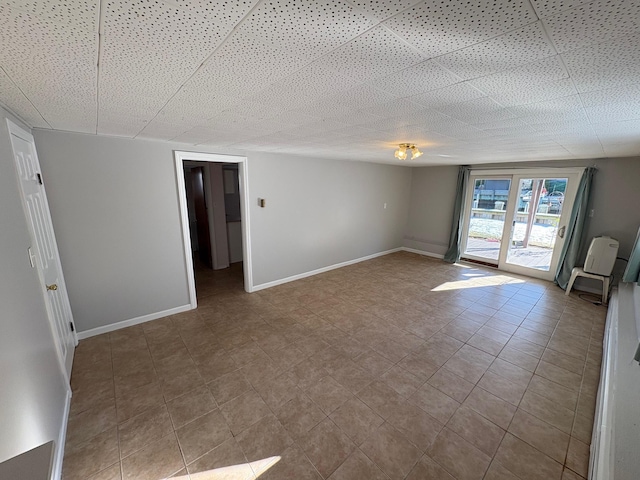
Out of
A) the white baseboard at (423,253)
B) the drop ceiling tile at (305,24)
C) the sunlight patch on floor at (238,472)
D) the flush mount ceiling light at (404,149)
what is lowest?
the sunlight patch on floor at (238,472)

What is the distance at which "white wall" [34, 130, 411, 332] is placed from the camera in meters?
2.49

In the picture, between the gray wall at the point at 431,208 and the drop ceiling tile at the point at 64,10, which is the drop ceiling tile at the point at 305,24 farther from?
the gray wall at the point at 431,208

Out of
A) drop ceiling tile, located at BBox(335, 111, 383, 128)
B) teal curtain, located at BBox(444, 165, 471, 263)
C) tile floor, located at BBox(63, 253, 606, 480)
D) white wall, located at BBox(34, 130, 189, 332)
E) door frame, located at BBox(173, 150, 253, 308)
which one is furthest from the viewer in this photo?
teal curtain, located at BBox(444, 165, 471, 263)

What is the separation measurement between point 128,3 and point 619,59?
163 centimetres

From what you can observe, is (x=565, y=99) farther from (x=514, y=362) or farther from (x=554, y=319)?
(x=554, y=319)

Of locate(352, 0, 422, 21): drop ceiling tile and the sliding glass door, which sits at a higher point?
locate(352, 0, 422, 21): drop ceiling tile

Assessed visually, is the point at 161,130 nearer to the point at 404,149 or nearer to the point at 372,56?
the point at 372,56

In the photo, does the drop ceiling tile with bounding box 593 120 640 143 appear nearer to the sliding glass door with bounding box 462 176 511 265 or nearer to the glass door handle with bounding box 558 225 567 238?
the glass door handle with bounding box 558 225 567 238

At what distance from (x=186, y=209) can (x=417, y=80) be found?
291 cm

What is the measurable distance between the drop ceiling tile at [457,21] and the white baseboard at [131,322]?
3654 mm

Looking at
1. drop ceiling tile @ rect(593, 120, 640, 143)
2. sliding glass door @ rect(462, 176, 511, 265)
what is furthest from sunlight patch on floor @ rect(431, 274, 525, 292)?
drop ceiling tile @ rect(593, 120, 640, 143)

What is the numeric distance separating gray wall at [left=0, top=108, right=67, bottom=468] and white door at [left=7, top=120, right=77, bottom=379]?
14cm

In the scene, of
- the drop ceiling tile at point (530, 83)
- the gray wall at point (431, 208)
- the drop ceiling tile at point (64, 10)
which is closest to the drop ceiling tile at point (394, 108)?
the drop ceiling tile at point (530, 83)

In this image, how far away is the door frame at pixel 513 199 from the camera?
166 inches
